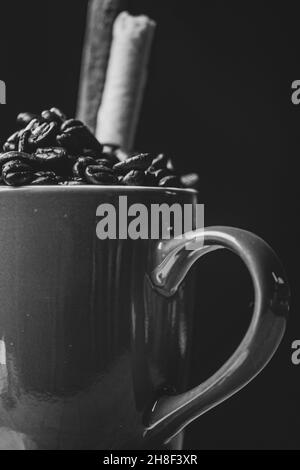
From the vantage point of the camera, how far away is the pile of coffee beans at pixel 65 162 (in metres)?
0.34

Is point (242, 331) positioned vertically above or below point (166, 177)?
below

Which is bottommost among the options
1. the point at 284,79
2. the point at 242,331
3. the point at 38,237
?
the point at 242,331

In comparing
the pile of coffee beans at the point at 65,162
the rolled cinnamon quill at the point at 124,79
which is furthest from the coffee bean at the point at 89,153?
the rolled cinnamon quill at the point at 124,79

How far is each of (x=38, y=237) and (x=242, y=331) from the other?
1.13ft

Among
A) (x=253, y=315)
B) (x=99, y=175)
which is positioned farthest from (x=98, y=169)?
(x=253, y=315)

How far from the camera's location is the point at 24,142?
370 mm

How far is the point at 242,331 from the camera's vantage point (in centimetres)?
62

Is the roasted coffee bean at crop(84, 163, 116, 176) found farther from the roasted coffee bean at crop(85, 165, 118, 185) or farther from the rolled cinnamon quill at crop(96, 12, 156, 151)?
the rolled cinnamon quill at crop(96, 12, 156, 151)

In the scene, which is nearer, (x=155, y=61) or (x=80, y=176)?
(x=80, y=176)

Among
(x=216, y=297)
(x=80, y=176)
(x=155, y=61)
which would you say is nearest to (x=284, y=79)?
(x=155, y=61)

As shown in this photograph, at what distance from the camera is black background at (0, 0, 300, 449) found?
0.61 metres

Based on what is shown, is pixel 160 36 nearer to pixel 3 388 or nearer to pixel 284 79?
pixel 284 79

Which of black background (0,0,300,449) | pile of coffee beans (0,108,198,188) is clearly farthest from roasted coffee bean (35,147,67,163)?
black background (0,0,300,449)

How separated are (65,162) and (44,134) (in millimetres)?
26
